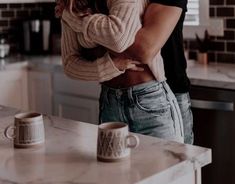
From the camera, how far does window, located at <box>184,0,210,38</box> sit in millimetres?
3168

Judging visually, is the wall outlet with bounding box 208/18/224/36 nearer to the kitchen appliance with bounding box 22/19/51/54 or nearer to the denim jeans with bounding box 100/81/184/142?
the kitchen appliance with bounding box 22/19/51/54

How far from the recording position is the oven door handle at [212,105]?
244 centimetres

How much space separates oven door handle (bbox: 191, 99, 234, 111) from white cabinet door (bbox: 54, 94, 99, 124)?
0.74 metres

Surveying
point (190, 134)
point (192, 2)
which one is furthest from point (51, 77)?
point (190, 134)

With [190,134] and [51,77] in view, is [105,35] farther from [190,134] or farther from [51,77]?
[51,77]

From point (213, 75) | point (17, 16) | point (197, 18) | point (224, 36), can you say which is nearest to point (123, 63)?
point (213, 75)

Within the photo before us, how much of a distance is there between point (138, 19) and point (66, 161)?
1.66ft

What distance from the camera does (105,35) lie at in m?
1.41

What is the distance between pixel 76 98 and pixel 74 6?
1.73 metres

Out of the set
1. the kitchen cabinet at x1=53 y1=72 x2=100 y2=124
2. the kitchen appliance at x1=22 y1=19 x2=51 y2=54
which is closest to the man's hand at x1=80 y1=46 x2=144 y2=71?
the kitchen cabinet at x1=53 y1=72 x2=100 y2=124

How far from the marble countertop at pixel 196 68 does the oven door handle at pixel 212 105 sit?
3.3 inches

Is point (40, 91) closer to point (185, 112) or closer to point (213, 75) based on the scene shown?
point (213, 75)

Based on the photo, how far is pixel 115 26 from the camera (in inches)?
55.1

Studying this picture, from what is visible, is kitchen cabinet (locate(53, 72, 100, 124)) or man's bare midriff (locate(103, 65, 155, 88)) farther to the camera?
kitchen cabinet (locate(53, 72, 100, 124))
